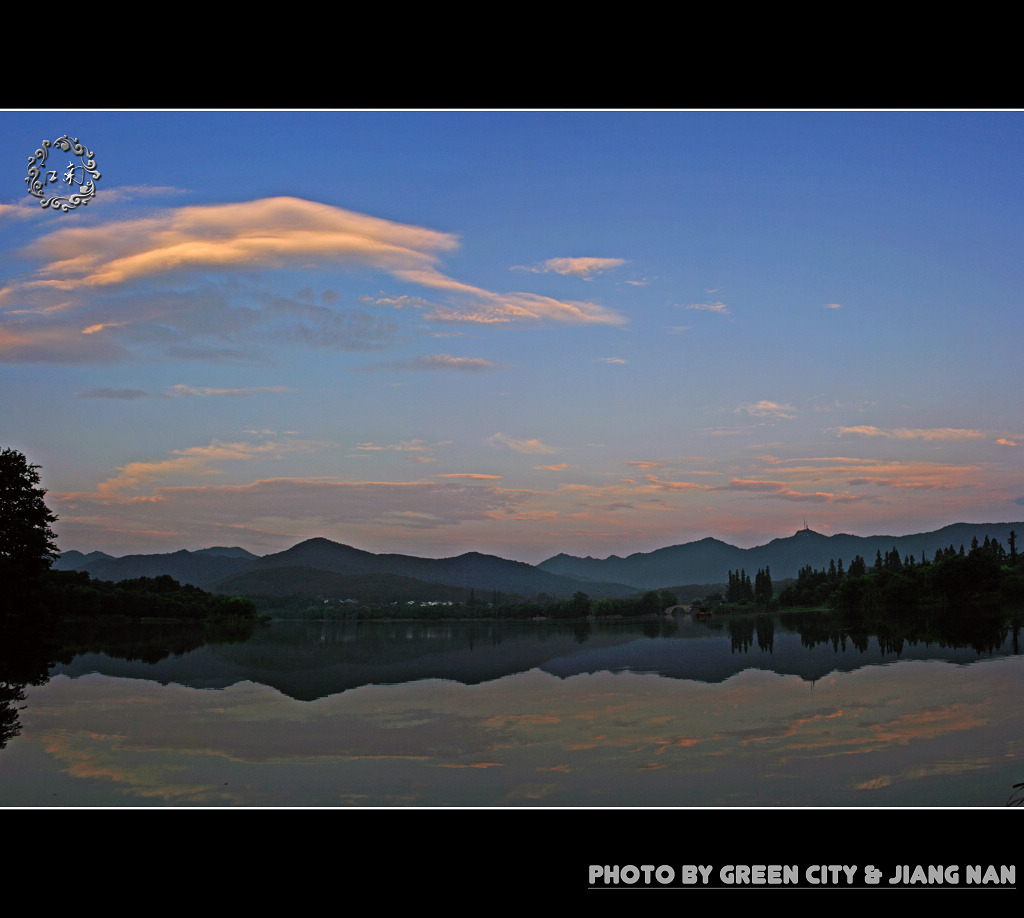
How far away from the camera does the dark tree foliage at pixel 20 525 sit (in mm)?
17109

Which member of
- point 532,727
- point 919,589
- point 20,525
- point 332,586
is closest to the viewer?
point 532,727

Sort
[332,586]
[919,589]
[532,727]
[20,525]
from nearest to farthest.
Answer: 1. [532,727]
2. [20,525]
3. [332,586]
4. [919,589]

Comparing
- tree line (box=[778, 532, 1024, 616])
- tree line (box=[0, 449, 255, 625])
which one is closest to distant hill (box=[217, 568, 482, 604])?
tree line (box=[0, 449, 255, 625])

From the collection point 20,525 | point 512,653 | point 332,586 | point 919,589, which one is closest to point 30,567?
point 20,525

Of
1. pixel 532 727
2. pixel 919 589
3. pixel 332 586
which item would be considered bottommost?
pixel 532 727

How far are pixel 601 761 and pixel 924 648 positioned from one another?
470 inches

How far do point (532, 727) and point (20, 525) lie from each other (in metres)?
13.2

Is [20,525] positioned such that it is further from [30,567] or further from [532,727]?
[532,727]

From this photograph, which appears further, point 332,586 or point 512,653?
point 332,586

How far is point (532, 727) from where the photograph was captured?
12945 mm

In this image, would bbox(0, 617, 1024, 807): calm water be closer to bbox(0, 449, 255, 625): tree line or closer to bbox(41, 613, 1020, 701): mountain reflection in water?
bbox(41, 613, 1020, 701): mountain reflection in water

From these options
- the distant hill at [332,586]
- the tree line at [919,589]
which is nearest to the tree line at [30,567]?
the distant hill at [332,586]

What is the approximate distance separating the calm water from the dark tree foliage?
7.94 ft

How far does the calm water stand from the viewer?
10.7m
